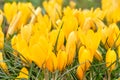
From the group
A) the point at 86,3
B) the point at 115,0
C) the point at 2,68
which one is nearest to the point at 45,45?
the point at 2,68

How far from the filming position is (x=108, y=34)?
82.3 inches

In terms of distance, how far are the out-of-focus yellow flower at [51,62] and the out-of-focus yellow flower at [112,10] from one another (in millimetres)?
841

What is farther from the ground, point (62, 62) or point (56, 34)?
point (56, 34)

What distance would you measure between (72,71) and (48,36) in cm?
28

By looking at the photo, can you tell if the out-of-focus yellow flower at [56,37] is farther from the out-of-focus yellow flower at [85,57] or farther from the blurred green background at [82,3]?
the blurred green background at [82,3]

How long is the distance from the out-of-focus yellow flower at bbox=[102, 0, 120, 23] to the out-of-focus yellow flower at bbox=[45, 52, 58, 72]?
2.76 ft

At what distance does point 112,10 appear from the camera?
266 centimetres

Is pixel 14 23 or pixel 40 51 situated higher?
pixel 14 23

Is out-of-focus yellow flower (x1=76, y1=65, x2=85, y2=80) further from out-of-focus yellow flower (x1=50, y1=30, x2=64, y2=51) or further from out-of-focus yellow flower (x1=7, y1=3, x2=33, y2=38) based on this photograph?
out-of-focus yellow flower (x1=7, y1=3, x2=33, y2=38)

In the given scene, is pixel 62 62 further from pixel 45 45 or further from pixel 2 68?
pixel 2 68

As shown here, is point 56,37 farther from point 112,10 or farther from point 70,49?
point 112,10

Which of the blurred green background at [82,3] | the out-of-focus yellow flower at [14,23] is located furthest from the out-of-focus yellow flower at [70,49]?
the blurred green background at [82,3]

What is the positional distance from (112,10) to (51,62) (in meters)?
0.97

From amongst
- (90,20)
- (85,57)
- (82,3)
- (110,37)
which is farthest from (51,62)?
(82,3)
